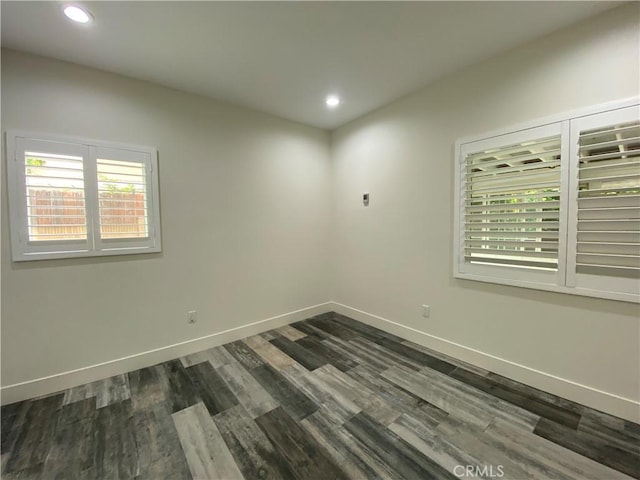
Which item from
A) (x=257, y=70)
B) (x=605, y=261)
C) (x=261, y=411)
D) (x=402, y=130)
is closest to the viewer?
(x=605, y=261)

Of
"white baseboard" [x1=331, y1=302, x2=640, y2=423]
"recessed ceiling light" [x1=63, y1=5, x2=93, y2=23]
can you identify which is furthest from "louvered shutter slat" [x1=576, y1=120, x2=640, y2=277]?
"recessed ceiling light" [x1=63, y1=5, x2=93, y2=23]

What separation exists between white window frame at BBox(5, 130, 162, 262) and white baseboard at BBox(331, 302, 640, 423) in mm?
2784

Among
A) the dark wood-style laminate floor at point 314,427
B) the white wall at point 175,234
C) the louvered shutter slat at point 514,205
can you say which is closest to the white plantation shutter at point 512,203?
the louvered shutter slat at point 514,205

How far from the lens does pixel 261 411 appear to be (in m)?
1.96

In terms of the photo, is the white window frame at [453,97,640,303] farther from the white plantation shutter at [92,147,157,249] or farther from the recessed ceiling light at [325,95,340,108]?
the white plantation shutter at [92,147,157,249]

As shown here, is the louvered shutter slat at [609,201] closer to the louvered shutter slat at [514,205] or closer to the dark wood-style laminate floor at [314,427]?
the louvered shutter slat at [514,205]

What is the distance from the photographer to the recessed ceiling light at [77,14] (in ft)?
5.46

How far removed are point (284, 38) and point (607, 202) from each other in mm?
2485

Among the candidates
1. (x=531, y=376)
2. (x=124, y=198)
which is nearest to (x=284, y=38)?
(x=124, y=198)

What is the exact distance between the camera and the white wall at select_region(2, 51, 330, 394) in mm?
2125

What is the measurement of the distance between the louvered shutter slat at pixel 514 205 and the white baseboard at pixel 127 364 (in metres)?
2.45

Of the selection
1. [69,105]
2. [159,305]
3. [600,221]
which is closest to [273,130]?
[69,105]

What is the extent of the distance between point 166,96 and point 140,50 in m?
0.58

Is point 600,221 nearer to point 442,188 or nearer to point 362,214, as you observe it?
point 442,188
